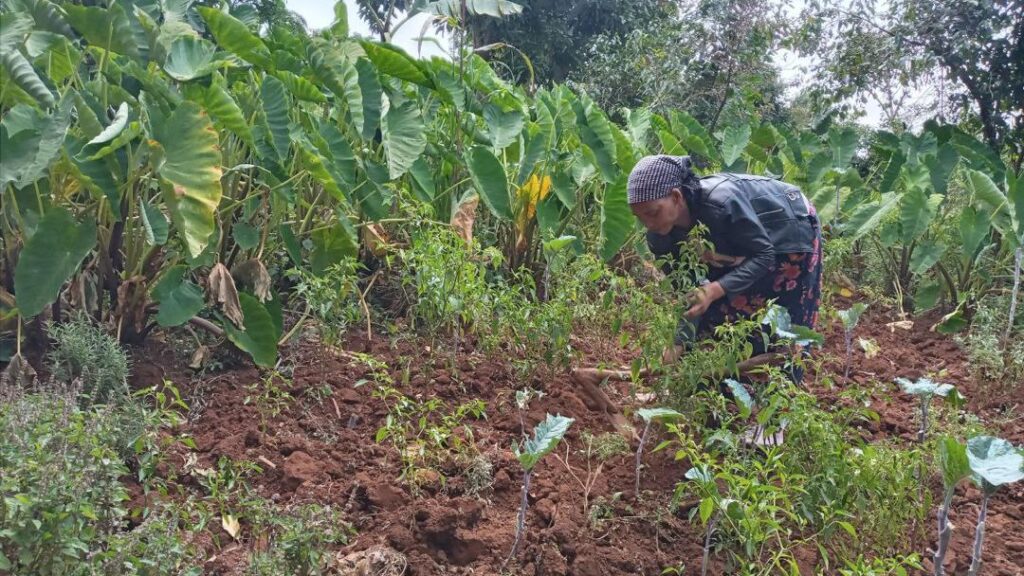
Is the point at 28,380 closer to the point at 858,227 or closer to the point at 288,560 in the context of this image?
the point at 288,560

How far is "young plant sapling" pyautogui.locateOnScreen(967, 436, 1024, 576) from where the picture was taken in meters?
1.65

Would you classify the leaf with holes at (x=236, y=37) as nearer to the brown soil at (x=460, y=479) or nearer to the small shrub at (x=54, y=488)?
the brown soil at (x=460, y=479)

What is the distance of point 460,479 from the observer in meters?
2.32

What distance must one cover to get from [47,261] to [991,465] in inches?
91.8

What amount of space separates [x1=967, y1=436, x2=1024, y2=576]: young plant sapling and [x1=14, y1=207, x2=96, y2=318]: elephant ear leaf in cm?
223

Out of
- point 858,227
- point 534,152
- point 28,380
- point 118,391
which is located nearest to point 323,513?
point 118,391

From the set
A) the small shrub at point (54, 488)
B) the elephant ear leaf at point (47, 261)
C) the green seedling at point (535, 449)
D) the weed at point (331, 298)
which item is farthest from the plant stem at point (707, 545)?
the elephant ear leaf at point (47, 261)

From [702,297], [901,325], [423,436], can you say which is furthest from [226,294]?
[901,325]

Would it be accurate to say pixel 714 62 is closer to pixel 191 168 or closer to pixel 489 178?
pixel 489 178

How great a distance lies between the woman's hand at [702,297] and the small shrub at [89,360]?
1586 mm

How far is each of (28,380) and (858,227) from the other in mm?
4120

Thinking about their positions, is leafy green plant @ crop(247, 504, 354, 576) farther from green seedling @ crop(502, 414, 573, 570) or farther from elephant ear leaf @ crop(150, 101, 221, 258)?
elephant ear leaf @ crop(150, 101, 221, 258)

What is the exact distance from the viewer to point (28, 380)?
256 cm

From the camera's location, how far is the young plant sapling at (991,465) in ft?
5.42
